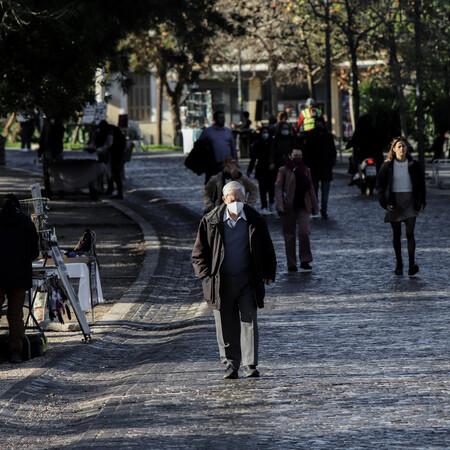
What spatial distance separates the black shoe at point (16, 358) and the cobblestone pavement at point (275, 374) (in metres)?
0.26

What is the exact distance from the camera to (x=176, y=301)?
50.1 ft

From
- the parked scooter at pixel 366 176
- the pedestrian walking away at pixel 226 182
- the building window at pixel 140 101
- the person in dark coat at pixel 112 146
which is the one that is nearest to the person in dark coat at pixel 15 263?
the pedestrian walking away at pixel 226 182

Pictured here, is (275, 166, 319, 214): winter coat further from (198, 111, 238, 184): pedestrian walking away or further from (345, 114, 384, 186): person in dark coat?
(345, 114, 384, 186): person in dark coat

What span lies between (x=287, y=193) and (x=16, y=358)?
603 centimetres

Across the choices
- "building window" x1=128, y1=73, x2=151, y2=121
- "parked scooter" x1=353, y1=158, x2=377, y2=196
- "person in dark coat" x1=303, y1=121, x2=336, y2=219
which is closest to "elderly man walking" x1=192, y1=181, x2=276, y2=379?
"person in dark coat" x1=303, y1=121, x2=336, y2=219

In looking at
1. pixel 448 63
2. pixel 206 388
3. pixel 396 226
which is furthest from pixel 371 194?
pixel 206 388

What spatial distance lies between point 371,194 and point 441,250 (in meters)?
10.1

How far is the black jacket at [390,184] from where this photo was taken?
15.7 m

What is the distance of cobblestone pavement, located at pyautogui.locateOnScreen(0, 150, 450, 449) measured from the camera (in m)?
8.13

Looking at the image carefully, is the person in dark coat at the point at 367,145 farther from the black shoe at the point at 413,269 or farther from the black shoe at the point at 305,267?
the black shoe at the point at 413,269

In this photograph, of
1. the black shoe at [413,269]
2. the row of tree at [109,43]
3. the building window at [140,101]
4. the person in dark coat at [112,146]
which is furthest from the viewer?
the building window at [140,101]

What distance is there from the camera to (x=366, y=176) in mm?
27875

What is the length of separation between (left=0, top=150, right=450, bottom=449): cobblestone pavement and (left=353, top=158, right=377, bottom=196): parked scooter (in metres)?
9.54

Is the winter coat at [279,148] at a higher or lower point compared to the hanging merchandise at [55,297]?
higher
